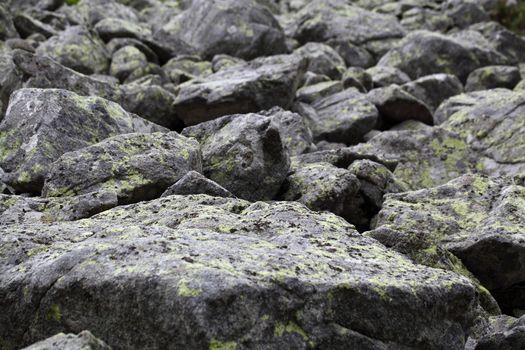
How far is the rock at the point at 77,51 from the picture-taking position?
76.5 ft

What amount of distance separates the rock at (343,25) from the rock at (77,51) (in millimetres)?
12179

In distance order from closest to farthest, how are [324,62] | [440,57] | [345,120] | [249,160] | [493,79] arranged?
[249,160]
[345,120]
[493,79]
[324,62]
[440,57]

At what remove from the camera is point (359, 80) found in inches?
939

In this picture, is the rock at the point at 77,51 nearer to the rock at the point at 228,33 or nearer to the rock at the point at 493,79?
the rock at the point at 228,33

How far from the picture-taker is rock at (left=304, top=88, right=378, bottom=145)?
18438 mm

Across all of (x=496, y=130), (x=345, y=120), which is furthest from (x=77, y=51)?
(x=496, y=130)

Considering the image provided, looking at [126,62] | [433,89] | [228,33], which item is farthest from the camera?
[228,33]

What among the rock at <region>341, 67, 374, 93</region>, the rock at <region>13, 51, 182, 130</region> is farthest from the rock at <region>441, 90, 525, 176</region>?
the rock at <region>13, 51, 182, 130</region>

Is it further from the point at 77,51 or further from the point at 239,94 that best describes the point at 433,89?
the point at 77,51

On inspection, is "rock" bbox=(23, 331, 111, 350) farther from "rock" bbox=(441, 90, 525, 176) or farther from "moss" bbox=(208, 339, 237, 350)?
"rock" bbox=(441, 90, 525, 176)

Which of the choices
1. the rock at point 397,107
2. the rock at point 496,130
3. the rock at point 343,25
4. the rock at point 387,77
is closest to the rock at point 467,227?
the rock at point 496,130

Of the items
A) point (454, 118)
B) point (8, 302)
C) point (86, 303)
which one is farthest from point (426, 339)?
point (454, 118)

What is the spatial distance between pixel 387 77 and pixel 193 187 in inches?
662

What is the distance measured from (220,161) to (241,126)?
33.8 inches
